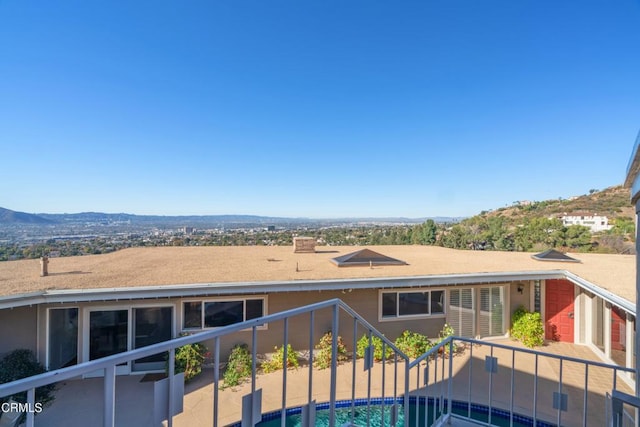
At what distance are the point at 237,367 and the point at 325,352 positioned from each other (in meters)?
Answer: 2.02

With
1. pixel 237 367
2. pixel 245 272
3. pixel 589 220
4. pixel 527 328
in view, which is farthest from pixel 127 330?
pixel 589 220

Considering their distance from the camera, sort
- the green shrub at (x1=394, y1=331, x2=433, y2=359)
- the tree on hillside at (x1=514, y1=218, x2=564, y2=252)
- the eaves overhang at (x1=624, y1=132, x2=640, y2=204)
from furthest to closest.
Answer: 1. the tree on hillside at (x1=514, y1=218, x2=564, y2=252)
2. the green shrub at (x1=394, y1=331, x2=433, y2=359)
3. the eaves overhang at (x1=624, y1=132, x2=640, y2=204)

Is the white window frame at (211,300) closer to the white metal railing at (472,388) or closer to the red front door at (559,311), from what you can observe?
the white metal railing at (472,388)

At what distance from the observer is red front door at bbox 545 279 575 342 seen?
28.6ft

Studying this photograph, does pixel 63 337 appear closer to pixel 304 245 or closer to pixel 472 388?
pixel 304 245

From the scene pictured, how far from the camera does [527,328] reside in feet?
27.7

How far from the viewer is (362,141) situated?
19391mm

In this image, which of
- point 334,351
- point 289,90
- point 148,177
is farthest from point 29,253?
point 334,351

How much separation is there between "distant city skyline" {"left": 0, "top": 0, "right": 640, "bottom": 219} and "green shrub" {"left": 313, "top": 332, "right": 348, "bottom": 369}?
6.24 m

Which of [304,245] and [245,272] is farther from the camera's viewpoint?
[304,245]

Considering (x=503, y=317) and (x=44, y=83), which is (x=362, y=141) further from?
(x=44, y=83)

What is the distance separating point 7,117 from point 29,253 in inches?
188

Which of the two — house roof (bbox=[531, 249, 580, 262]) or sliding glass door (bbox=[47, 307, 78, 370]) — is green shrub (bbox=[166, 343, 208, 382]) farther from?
house roof (bbox=[531, 249, 580, 262])

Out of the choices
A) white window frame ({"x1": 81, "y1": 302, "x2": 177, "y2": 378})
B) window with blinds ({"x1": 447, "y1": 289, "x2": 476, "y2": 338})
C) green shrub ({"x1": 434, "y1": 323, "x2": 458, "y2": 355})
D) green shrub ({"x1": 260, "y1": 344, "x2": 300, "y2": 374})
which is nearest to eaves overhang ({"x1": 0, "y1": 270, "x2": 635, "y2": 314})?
white window frame ({"x1": 81, "y1": 302, "x2": 177, "y2": 378})
